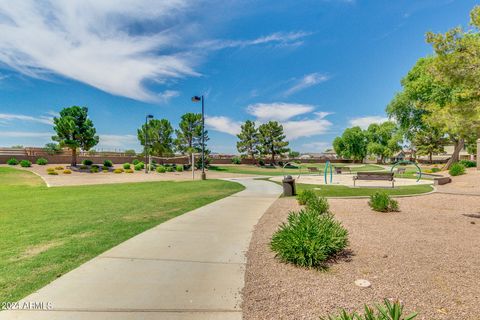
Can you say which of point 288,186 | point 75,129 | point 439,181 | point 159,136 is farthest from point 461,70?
point 159,136

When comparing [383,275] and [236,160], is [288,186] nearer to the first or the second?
[383,275]

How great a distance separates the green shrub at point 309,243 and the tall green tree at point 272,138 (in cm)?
5773

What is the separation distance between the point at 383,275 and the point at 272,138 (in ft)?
194

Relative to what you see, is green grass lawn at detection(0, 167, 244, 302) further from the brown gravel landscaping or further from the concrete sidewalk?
the brown gravel landscaping

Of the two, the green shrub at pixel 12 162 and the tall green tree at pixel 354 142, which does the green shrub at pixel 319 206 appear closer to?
the green shrub at pixel 12 162

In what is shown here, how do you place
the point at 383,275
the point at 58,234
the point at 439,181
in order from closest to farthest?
the point at 383,275, the point at 58,234, the point at 439,181

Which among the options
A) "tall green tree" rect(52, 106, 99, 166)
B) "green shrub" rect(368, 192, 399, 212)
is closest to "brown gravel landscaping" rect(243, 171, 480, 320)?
"green shrub" rect(368, 192, 399, 212)

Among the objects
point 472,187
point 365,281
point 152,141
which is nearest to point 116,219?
point 365,281

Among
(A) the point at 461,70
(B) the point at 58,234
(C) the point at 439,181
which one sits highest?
(A) the point at 461,70

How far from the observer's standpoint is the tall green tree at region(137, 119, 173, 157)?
162 feet

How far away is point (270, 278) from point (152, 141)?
163ft

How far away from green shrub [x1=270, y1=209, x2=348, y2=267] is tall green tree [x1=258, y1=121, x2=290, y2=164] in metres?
57.7

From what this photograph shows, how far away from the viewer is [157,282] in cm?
370

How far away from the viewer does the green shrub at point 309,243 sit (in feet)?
13.9
